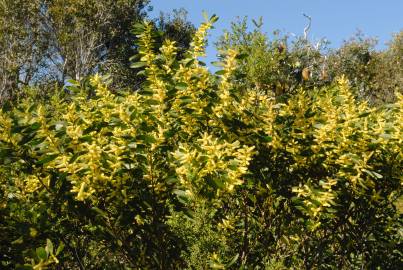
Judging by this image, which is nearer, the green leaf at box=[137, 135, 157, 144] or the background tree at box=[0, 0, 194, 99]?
the green leaf at box=[137, 135, 157, 144]

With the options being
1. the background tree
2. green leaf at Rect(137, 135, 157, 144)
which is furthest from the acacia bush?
the background tree

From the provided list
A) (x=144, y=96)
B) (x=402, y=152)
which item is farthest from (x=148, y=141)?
(x=402, y=152)

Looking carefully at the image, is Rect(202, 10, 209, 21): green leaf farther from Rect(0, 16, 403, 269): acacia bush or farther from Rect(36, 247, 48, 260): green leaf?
Rect(36, 247, 48, 260): green leaf

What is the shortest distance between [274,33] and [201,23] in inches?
939

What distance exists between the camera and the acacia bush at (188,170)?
256 cm

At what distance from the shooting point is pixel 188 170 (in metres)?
2.42

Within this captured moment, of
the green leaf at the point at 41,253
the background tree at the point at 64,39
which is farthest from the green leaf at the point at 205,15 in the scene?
the background tree at the point at 64,39

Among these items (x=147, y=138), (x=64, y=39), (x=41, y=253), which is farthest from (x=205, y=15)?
(x=64, y=39)

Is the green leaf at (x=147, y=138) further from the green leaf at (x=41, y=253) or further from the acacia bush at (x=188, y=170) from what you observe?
the green leaf at (x=41, y=253)

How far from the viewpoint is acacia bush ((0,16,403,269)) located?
101 inches

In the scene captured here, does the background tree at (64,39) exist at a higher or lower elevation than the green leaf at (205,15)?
higher

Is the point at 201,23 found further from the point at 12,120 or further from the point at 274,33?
the point at 274,33

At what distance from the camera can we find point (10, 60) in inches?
996

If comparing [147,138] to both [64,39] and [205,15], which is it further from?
[64,39]
